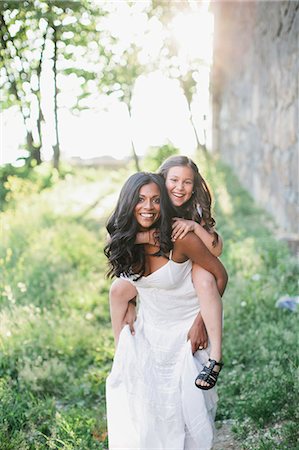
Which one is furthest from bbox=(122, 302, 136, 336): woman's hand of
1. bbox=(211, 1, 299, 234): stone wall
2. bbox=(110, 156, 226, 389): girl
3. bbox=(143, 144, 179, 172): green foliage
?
bbox=(143, 144, 179, 172): green foliage

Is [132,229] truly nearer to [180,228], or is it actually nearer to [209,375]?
[180,228]

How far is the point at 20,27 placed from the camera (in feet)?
32.4

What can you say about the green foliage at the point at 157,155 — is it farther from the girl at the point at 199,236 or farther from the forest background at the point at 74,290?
the girl at the point at 199,236

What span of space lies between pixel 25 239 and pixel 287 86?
123 inches

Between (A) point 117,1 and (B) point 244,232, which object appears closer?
(B) point 244,232

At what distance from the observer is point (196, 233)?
9.95ft

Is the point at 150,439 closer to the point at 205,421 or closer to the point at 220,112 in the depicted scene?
the point at 205,421

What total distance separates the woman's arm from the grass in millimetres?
904

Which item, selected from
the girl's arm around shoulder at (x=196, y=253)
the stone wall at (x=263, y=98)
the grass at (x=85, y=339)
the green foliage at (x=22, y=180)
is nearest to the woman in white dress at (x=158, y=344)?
the girl's arm around shoulder at (x=196, y=253)

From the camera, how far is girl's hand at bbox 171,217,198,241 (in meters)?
2.92

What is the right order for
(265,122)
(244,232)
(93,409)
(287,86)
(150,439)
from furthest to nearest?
(265,122)
(244,232)
(287,86)
(93,409)
(150,439)

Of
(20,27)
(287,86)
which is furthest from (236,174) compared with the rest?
(287,86)

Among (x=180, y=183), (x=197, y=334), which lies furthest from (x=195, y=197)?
(x=197, y=334)

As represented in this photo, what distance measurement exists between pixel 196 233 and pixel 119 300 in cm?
51
